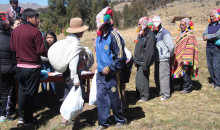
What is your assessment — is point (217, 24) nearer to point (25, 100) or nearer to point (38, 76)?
point (38, 76)

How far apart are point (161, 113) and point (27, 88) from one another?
109 inches

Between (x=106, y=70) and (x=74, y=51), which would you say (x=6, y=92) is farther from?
(x=106, y=70)

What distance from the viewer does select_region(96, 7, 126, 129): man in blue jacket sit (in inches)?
134

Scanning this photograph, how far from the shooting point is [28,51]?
3.68m

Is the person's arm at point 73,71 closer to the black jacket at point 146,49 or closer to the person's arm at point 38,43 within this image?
the person's arm at point 38,43

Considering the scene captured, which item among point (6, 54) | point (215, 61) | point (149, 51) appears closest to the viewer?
point (6, 54)

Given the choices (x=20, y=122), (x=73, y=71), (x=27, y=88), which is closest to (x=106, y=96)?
(x=73, y=71)

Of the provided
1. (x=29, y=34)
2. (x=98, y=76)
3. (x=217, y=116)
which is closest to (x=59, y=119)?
(x=98, y=76)

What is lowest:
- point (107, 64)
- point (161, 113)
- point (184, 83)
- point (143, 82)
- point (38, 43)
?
point (161, 113)

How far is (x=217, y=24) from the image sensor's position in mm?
5746

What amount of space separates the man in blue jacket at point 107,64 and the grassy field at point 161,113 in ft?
1.52

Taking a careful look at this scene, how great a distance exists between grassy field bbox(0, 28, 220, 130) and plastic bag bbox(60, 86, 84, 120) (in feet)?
1.66

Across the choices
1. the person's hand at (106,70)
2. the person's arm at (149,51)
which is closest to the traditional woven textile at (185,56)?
the person's arm at (149,51)

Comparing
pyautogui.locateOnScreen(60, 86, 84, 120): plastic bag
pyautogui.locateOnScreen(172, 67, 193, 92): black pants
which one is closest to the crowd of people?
pyautogui.locateOnScreen(60, 86, 84, 120): plastic bag
